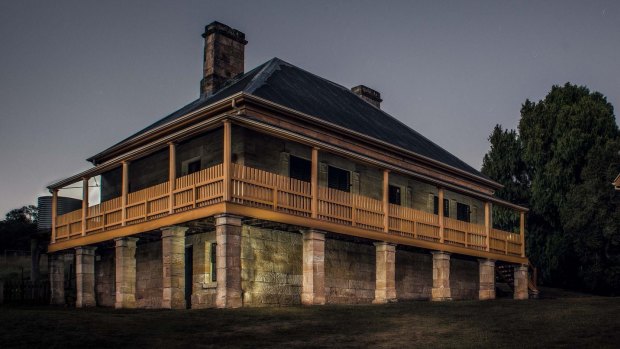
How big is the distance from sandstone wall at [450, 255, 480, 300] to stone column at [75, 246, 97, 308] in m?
14.4

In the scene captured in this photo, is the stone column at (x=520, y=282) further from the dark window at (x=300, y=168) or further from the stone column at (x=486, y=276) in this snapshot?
the dark window at (x=300, y=168)

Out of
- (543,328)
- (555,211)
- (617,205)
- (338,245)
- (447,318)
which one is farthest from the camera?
(555,211)

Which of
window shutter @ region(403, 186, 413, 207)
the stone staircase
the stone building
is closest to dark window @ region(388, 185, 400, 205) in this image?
the stone building

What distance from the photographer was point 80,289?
29031 millimetres

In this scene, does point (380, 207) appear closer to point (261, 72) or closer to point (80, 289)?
point (261, 72)

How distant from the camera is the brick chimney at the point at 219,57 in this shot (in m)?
33.6

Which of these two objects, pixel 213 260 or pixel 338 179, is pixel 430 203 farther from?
pixel 213 260

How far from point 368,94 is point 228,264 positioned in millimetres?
20748

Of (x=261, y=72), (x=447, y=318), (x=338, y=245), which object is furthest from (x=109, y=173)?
(x=447, y=318)

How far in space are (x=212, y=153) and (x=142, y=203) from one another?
2887 mm

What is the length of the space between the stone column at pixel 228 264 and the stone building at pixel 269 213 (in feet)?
0.10

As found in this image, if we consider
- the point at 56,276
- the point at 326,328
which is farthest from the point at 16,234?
the point at 326,328

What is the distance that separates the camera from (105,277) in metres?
31.1

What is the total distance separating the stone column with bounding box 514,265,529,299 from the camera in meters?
35.3
